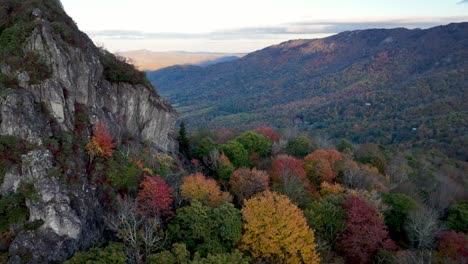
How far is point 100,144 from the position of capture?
35.0m

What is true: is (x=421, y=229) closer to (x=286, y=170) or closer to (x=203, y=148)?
(x=286, y=170)

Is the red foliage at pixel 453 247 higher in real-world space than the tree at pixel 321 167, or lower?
lower

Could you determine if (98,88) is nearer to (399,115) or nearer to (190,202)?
(190,202)

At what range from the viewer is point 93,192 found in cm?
3216

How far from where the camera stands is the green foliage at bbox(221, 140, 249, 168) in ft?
188

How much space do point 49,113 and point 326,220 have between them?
30.7 m

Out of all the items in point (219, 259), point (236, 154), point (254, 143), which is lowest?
point (254, 143)

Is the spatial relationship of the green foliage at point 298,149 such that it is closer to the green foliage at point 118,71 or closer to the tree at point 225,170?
the tree at point 225,170

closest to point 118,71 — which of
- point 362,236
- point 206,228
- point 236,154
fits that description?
point 236,154

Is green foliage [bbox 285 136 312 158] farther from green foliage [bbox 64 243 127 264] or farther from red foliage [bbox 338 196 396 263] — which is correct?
green foliage [bbox 64 243 127 264]

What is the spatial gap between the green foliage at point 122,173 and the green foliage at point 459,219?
128 feet

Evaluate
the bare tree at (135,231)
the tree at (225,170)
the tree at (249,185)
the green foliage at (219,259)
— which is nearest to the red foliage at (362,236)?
the tree at (249,185)

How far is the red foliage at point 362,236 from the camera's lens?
38.0 metres

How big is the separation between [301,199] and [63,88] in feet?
99.3
